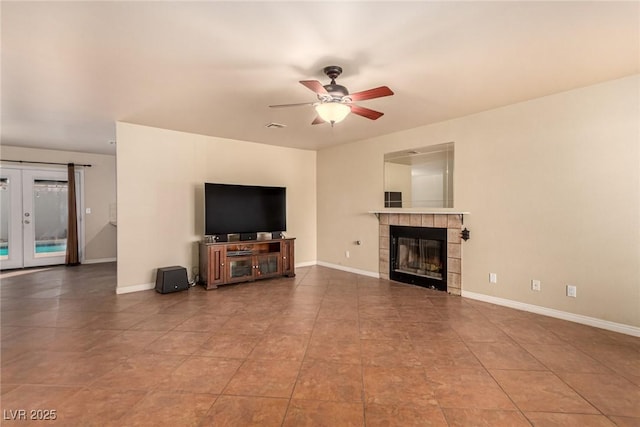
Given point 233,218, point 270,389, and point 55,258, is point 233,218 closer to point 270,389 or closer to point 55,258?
point 270,389

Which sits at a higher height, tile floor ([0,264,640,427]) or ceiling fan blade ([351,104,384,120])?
ceiling fan blade ([351,104,384,120])

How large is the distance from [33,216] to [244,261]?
514cm

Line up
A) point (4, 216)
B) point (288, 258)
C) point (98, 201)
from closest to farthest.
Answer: point (288, 258) < point (4, 216) < point (98, 201)

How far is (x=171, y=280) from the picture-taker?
459 cm

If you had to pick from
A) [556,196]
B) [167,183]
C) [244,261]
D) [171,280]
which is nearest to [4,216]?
[167,183]

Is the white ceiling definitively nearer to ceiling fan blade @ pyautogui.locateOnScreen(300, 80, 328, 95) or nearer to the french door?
ceiling fan blade @ pyautogui.locateOnScreen(300, 80, 328, 95)

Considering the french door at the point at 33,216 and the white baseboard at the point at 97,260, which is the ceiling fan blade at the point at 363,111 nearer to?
the french door at the point at 33,216

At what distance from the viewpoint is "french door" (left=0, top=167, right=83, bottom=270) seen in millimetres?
6359

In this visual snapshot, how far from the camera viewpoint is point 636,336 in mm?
3000

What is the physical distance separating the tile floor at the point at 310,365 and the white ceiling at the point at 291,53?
2484 mm

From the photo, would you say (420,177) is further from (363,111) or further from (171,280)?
(171,280)

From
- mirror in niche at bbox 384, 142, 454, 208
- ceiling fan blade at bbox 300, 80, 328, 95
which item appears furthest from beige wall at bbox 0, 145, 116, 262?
ceiling fan blade at bbox 300, 80, 328, 95

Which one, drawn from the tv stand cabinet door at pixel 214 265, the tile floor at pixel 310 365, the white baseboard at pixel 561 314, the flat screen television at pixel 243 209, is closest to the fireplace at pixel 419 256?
the white baseboard at pixel 561 314

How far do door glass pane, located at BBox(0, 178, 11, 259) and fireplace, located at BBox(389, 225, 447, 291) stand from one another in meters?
7.67
